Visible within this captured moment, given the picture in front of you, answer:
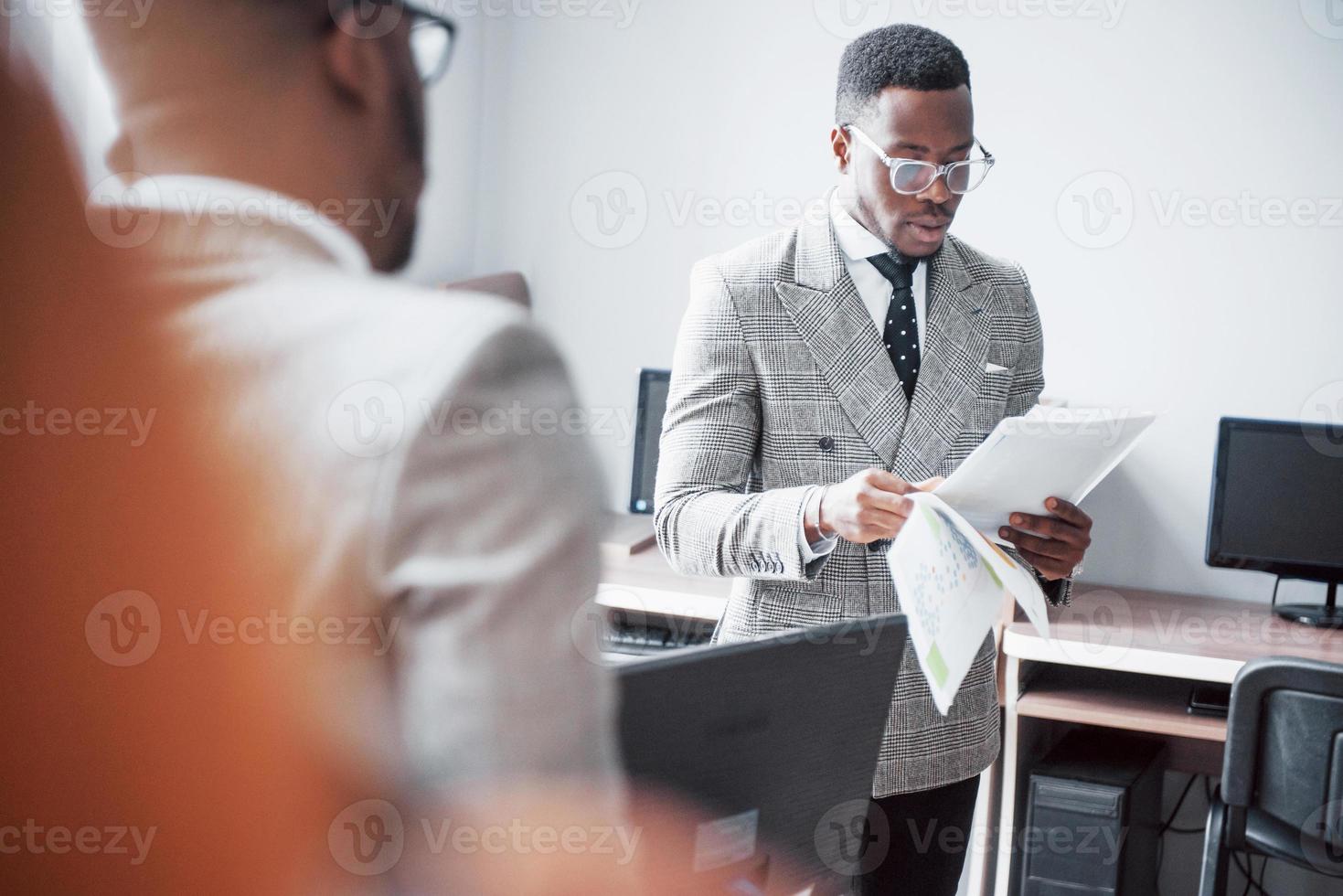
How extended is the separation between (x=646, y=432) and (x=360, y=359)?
267 cm

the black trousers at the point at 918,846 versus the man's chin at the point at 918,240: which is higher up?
the man's chin at the point at 918,240

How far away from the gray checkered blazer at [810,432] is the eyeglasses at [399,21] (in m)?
1.08

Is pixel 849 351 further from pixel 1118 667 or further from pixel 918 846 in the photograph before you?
pixel 1118 667

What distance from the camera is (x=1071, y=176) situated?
9.62ft

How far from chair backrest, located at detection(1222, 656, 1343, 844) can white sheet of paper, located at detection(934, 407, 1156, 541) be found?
733 millimetres

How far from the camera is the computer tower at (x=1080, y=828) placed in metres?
2.40

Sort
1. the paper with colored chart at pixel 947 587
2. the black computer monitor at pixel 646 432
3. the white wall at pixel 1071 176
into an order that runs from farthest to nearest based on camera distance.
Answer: the black computer monitor at pixel 646 432
the white wall at pixel 1071 176
the paper with colored chart at pixel 947 587

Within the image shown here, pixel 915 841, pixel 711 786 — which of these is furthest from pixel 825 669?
pixel 915 841

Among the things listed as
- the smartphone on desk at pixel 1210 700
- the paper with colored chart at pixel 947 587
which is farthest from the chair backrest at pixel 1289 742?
the paper with colored chart at pixel 947 587

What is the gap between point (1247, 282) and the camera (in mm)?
2828

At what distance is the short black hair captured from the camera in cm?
145

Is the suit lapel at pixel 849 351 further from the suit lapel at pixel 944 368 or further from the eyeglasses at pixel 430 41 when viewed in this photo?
the eyeglasses at pixel 430 41

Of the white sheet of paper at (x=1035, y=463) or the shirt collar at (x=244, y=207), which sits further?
the white sheet of paper at (x=1035, y=463)

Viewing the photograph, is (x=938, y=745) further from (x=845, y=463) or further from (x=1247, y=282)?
(x=1247, y=282)
